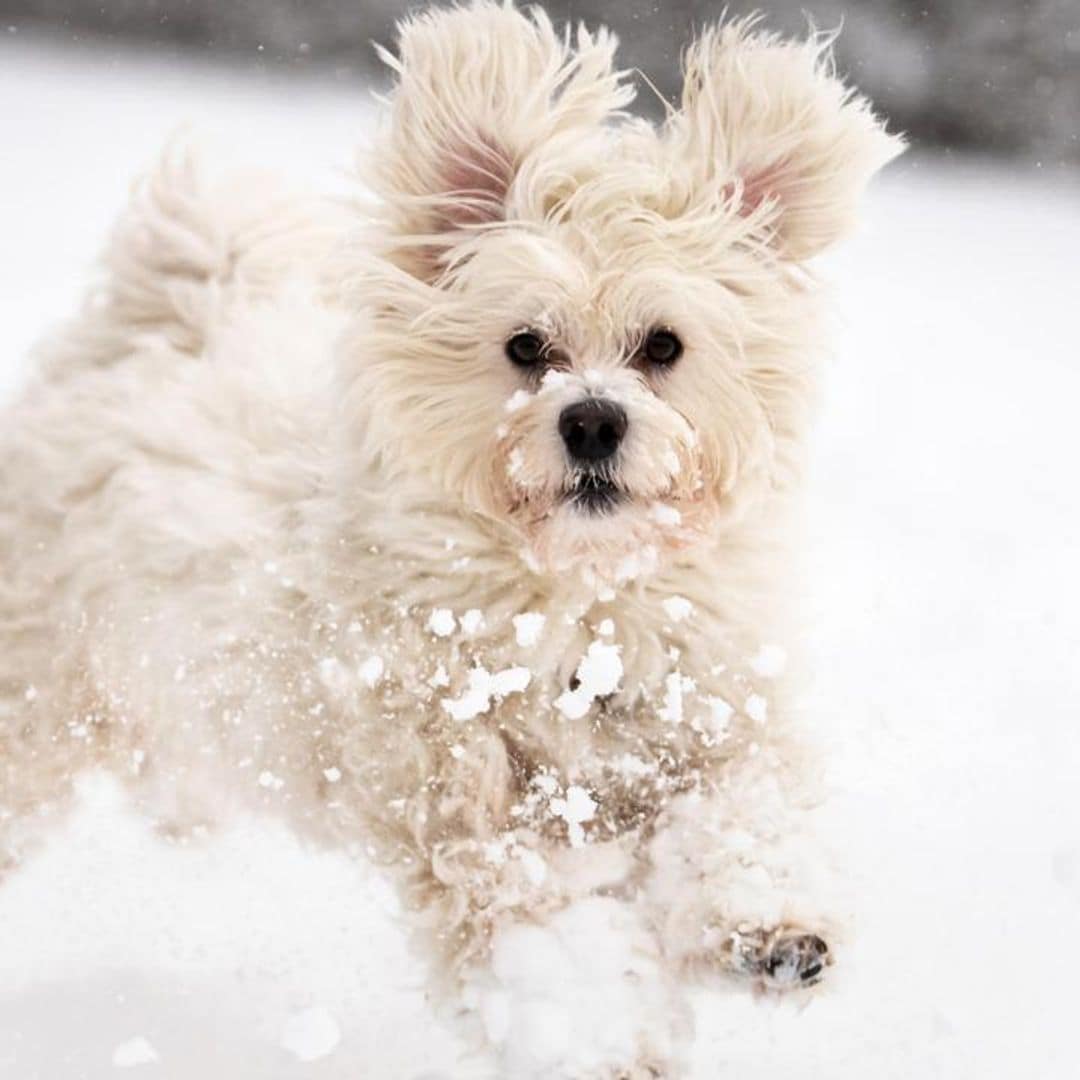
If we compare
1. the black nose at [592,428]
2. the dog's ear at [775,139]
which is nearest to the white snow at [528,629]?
the black nose at [592,428]

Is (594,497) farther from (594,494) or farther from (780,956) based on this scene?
(780,956)

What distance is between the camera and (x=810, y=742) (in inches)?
146

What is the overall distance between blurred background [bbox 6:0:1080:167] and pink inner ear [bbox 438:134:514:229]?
1043 centimetres

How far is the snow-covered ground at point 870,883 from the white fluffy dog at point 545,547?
0.24 m

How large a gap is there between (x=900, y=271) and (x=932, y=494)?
515 centimetres

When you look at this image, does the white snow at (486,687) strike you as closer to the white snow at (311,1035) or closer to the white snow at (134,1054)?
the white snow at (311,1035)

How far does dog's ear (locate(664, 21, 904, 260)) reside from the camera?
11.9 ft

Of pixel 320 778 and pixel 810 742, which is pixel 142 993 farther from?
pixel 810 742

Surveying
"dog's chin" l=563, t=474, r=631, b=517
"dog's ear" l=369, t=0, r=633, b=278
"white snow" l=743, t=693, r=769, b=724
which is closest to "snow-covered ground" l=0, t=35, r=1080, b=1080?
"dog's ear" l=369, t=0, r=633, b=278

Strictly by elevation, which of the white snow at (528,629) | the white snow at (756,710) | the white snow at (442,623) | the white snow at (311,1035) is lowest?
the white snow at (311,1035)

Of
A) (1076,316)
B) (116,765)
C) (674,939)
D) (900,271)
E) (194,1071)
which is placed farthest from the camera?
(900,271)

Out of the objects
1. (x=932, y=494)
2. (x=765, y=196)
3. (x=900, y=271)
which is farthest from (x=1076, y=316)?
(x=765, y=196)

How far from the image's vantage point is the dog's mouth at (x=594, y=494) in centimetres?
338

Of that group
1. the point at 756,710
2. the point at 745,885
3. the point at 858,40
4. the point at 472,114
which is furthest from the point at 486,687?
the point at 858,40
